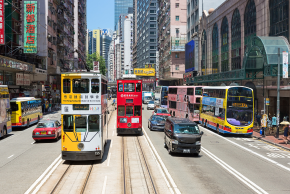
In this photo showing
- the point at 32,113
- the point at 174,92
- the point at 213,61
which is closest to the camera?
the point at 32,113

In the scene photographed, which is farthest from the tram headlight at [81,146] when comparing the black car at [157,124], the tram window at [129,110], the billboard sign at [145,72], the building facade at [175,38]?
the billboard sign at [145,72]

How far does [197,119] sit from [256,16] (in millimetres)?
15251

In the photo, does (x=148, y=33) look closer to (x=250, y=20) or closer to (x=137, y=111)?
(x=250, y=20)

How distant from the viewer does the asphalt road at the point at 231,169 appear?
11773 millimetres

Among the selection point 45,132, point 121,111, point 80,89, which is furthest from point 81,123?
point 121,111

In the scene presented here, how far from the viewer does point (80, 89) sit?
1498 centimetres

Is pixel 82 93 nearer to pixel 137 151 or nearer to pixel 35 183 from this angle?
pixel 35 183

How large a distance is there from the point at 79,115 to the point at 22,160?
467 cm

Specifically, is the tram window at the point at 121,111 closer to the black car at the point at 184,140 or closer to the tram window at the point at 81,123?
the black car at the point at 184,140

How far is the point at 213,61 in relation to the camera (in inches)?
2189

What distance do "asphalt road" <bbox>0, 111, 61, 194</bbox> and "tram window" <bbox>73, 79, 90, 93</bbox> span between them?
4.24 metres

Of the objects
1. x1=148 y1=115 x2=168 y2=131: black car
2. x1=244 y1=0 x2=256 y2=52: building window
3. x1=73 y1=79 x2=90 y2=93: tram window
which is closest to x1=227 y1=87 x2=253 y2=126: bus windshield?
x1=148 y1=115 x2=168 y2=131: black car

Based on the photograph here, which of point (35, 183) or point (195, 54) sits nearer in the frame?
point (35, 183)

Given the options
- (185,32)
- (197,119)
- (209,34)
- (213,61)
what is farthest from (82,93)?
(185,32)
